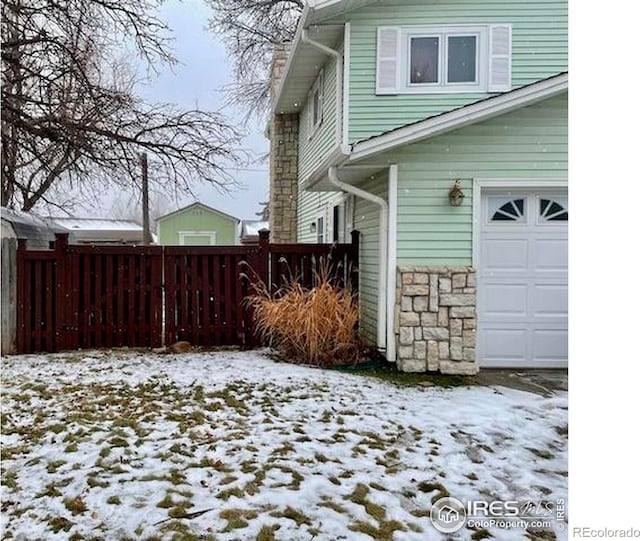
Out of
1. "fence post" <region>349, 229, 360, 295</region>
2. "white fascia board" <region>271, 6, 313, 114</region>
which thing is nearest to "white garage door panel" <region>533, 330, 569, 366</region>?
"fence post" <region>349, 229, 360, 295</region>

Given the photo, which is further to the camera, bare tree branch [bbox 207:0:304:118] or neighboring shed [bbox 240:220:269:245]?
neighboring shed [bbox 240:220:269:245]

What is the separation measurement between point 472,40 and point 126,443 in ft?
20.0

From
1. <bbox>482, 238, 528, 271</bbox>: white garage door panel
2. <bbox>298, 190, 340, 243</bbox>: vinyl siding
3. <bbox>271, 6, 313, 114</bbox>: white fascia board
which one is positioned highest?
<bbox>271, 6, 313, 114</bbox>: white fascia board

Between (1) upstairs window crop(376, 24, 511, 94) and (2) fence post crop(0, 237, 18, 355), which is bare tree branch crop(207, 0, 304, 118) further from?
(2) fence post crop(0, 237, 18, 355)

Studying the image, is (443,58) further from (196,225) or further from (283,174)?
(196,225)

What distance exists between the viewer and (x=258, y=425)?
3875 mm

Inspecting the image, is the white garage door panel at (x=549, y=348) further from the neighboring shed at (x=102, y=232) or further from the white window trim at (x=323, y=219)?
the neighboring shed at (x=102, y=232)

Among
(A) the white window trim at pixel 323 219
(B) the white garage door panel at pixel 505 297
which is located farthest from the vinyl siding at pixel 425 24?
(A) the white window trim at pixel 323 219

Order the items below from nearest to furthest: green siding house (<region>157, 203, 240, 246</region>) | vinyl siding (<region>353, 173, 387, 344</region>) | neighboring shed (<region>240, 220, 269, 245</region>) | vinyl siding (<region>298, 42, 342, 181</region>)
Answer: vinyl siding (<region>353, 173, 387, 344</region>)
vinyl siding (<region>298, 42, 342, 181</region>)
neighboring shed (<region>240, 220, 269, 245</region>)
green siding house (<region>157, 203, 240, 246</region>)

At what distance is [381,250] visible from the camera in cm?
620

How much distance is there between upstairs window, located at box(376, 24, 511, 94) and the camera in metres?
6.58

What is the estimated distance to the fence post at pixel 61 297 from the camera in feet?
22.8

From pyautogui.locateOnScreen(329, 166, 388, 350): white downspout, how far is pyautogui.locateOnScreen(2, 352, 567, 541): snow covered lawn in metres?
1.16
